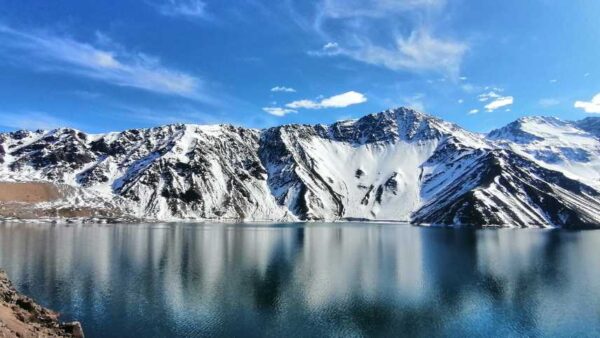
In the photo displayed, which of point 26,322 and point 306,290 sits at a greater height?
point 26,322

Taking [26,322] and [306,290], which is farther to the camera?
[306,290]

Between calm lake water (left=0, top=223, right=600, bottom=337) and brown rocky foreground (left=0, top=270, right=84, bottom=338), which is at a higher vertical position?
brown rocky foreground (left=0, top=270, right=84, bottom=338)

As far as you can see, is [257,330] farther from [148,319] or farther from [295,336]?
[148,319]

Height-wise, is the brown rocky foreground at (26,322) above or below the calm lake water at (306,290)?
above

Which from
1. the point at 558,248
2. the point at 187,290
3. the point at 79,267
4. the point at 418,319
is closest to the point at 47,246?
the point at 79,267

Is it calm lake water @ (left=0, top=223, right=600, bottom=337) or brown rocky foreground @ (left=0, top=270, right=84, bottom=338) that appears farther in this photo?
calm lake water @ (left=0, top=223, right=600, bottom=337)
